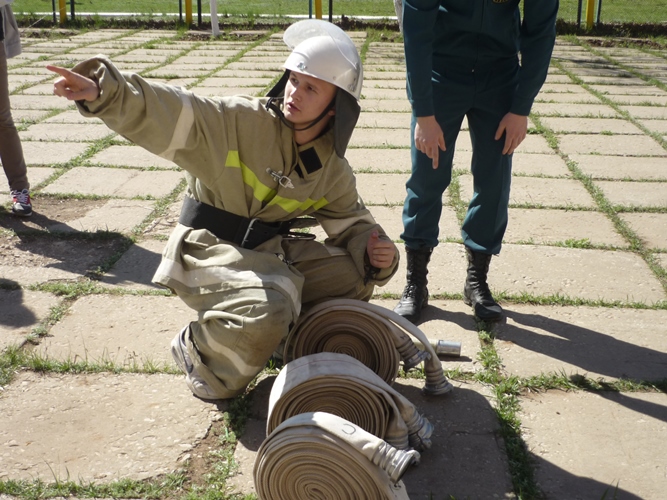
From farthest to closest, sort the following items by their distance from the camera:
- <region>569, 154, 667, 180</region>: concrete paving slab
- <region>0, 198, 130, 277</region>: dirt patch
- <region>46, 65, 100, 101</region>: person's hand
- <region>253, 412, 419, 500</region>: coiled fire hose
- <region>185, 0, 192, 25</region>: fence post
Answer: <region>185, 0, 192, 25</region>: fence post, <region>569, 154, 667, 180</region>: concrete paving slab, <region>0, 198, 130, 277</region>: dirt patch, <region>46, 65, 100, 101</region>: person's hand, <region>253, 412, 419, 500</region>: coiled fire hose

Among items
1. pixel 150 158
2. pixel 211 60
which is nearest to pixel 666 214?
pixel 150 158

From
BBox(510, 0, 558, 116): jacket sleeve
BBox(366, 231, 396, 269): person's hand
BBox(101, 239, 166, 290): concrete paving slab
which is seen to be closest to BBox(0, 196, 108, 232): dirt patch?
BBox(101, 239, 166, 290): concrete paving slab

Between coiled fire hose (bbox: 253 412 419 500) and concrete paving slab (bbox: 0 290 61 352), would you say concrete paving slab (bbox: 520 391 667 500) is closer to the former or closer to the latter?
coiled fire hose (bbox: 253 412 419 500)

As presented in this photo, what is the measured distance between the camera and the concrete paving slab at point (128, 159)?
6027 mm

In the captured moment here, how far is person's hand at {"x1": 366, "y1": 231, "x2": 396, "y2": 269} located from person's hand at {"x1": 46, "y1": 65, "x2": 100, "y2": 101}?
1161 millimetres

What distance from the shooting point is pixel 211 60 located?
33.8 feet

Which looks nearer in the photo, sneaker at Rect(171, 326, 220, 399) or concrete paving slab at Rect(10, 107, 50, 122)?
sneaker at Rect(171, 326, 220, 399)

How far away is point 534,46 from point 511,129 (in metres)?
0.35

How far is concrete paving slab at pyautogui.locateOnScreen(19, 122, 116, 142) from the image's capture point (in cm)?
664

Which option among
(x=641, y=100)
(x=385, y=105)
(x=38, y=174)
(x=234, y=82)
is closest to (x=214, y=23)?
(x=234, y=82)

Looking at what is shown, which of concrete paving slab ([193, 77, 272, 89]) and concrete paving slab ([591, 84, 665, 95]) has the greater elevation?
concrete paving slab ([193, 77, 272, 89])

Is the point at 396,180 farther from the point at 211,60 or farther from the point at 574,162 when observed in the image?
the point at 211,60

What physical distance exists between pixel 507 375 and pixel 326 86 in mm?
1362

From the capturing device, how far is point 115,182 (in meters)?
5.63
